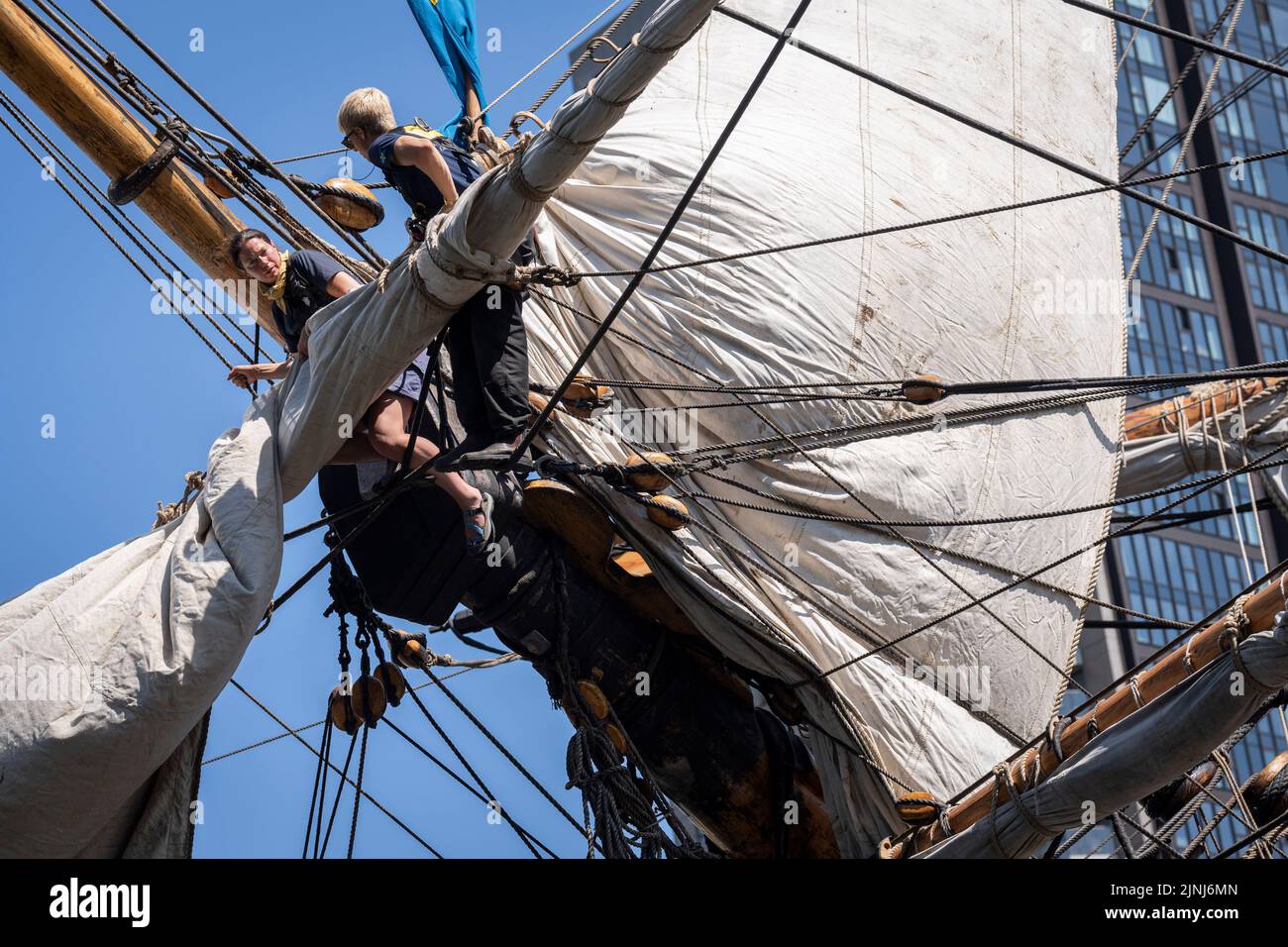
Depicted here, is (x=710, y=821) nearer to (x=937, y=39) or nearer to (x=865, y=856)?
(x=865, y=856)

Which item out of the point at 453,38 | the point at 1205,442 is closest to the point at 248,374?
the point at 453,38

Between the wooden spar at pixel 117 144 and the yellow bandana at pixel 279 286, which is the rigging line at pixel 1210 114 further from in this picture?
the wooden spar at pixel 117 144

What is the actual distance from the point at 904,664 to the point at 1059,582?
110 centimetres

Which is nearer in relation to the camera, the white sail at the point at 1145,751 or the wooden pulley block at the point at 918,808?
the white sail at the point at 1145,751

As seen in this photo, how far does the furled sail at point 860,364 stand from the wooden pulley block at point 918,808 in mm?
93

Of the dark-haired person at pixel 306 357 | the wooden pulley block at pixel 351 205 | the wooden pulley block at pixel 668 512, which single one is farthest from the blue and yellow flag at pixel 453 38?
the wooden pulley block at pixel 668 512

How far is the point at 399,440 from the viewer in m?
6.54

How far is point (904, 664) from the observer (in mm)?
7715

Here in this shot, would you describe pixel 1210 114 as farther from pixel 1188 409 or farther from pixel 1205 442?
pixel 1205 442

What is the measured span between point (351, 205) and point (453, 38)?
1433mm

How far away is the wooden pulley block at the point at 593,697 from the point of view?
23.8 feet

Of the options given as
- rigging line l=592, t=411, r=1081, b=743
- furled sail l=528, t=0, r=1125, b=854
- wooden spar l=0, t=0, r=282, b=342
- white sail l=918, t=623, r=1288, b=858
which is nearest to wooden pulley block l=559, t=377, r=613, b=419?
furled sail l=528, t=0, r=1125, b=854

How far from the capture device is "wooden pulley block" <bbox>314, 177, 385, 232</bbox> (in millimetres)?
7445
